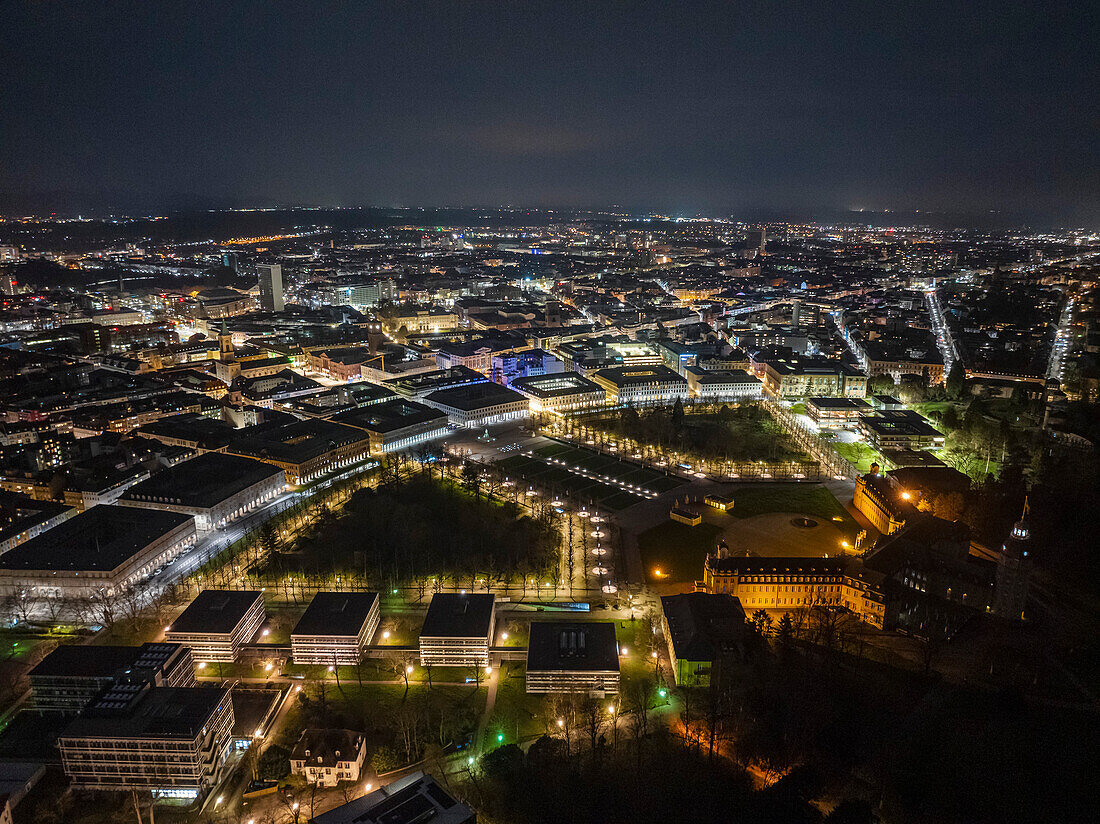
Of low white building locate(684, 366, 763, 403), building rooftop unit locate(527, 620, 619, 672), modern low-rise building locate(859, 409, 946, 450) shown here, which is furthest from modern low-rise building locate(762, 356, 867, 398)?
building rooftop unit locate(527, 620, 619, 672)

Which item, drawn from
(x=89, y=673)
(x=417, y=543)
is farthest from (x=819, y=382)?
(x=89, y=673)

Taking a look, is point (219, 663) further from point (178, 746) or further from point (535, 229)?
point (535, 229)

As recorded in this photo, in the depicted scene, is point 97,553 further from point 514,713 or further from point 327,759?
point 514,713

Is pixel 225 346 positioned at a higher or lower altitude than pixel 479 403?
higher

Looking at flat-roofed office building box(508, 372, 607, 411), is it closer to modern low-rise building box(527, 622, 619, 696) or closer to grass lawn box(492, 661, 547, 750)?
modern low-rise building box(527, 622, 619, 696)

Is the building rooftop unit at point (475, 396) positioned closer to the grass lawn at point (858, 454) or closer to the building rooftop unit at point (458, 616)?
the grass lawn at point (858, 454)

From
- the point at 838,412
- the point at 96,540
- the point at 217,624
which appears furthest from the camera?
the point at 838,412

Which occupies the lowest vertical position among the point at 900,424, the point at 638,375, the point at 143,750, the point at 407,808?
the point at 407,808

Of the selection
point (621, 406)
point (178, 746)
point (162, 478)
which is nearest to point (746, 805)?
point (178, 746)
